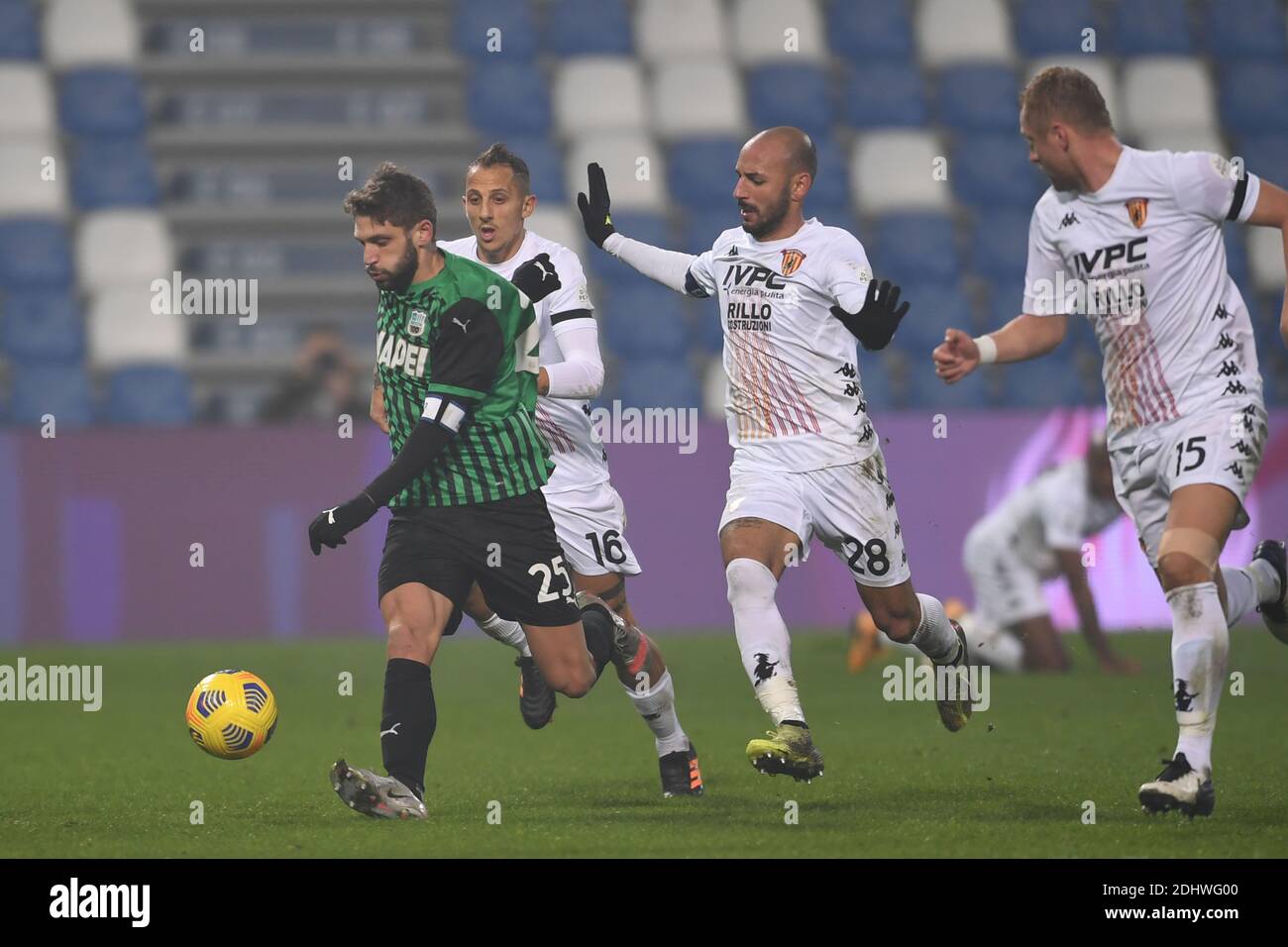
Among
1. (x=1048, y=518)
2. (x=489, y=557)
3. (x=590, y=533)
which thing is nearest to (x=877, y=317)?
(x=489, y=557)

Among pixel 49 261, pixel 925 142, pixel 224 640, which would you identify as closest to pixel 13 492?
pixel 224 640

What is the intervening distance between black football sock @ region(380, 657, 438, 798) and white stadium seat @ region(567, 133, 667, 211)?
39.9ft

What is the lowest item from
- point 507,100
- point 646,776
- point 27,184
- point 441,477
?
point 646,776

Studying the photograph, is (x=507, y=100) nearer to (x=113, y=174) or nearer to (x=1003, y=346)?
(x=113, y=174)

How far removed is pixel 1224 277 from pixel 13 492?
975 cm

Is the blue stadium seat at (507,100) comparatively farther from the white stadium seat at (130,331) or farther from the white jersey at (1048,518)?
the white jersey at (1048,518)

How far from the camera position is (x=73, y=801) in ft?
21.3

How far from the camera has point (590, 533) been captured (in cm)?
742

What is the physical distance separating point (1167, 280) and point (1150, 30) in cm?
1473

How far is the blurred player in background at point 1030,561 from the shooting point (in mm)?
11797

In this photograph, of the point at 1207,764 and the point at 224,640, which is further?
the point at 224,640

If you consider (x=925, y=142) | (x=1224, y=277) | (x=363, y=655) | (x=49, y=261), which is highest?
(x=925, y=142)
